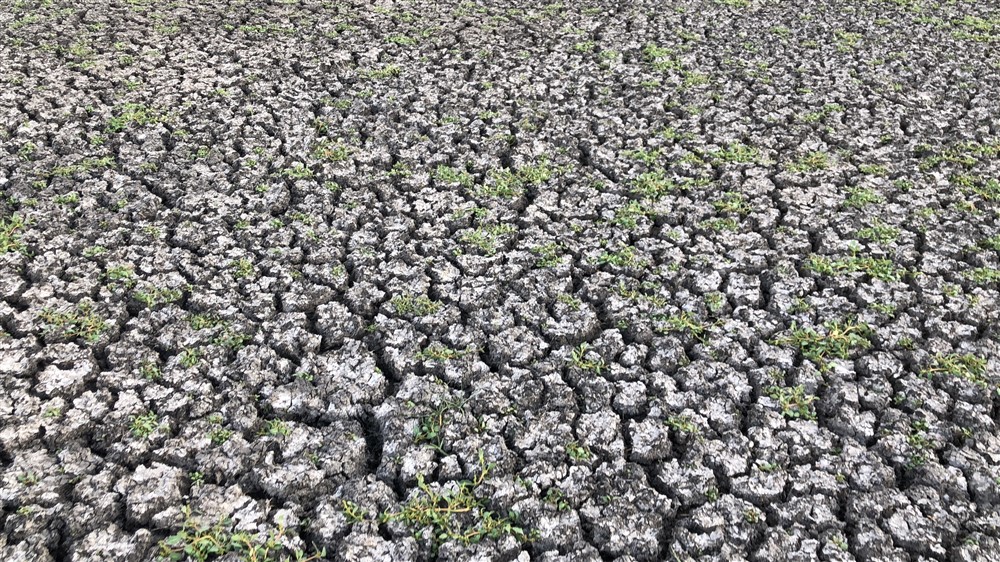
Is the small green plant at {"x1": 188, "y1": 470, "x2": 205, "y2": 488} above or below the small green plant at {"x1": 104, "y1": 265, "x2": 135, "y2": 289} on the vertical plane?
above

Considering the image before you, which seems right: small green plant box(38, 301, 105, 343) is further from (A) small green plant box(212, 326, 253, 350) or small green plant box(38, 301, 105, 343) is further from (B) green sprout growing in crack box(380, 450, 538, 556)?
(B) green sprout growing in crack box(380, 450, 538, 556)

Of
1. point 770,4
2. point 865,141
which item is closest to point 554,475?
point 865,141

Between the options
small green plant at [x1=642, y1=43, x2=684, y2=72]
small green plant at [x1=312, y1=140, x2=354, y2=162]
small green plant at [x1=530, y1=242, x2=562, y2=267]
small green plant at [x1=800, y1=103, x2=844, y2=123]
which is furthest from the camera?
small green plant at [x1=642, y1=43, x2=684, y2=72]

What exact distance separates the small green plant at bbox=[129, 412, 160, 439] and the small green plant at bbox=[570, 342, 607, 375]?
1297 millimetres

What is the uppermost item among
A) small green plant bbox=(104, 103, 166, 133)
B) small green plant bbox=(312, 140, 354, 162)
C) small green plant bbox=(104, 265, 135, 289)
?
small green plant bbox=(104, 265, 135, 289)

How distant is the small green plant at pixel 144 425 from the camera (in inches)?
97.5

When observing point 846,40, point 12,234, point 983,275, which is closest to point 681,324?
point 983,275

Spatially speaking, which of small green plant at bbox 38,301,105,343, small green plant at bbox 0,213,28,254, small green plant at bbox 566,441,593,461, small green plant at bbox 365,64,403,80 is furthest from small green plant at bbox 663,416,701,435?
small green plant at bbox 365,64,403,80

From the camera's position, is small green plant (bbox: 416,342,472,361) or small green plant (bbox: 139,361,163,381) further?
small green plant (bbox: 416,342,472,361)

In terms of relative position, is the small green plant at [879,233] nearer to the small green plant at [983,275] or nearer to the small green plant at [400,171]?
the small green plant at [983,275]

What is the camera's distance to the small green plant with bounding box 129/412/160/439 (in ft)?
8.13

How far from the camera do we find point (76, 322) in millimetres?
2908

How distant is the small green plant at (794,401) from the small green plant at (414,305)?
3.84 feet

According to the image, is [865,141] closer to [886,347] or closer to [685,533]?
[886,347]
